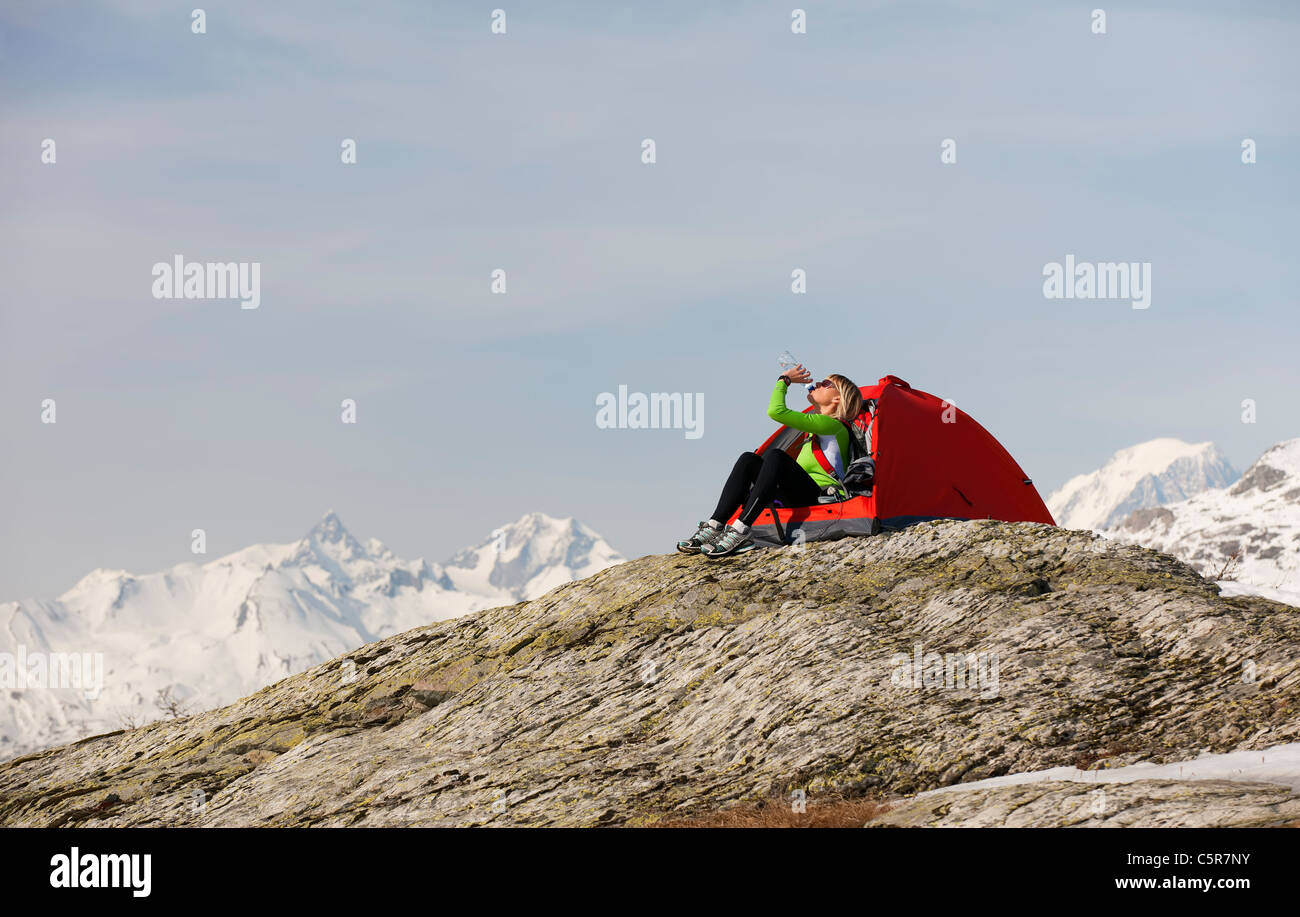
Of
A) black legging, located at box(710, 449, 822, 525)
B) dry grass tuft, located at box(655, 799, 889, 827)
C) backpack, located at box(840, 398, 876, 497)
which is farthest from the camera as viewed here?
backpack, located at box(840, 398, 876, 497)

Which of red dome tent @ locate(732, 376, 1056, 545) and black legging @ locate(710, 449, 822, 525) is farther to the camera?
red dome tent @ locate(732, 376, 1056, 545)

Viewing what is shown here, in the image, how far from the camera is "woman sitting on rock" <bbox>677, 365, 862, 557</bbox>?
1994cm

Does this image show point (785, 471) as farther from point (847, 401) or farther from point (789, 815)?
point (789, 815)

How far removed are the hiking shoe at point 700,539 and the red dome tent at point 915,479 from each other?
504 mm

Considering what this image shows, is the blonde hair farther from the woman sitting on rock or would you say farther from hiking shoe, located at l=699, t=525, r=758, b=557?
hiking shoe, located at l=699, t=525, r=758, b=557

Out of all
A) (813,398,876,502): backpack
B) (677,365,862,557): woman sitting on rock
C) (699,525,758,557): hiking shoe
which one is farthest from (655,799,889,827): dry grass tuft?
(813,398,876,502): backpack

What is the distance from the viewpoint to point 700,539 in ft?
66.8

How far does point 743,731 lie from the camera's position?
1592cm

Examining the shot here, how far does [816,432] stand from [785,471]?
2.86 ft

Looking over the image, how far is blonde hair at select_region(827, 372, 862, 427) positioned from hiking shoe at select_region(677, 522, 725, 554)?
2.75 metres

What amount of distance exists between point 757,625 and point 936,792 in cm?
471

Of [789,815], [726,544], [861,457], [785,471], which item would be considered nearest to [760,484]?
[785,471]
